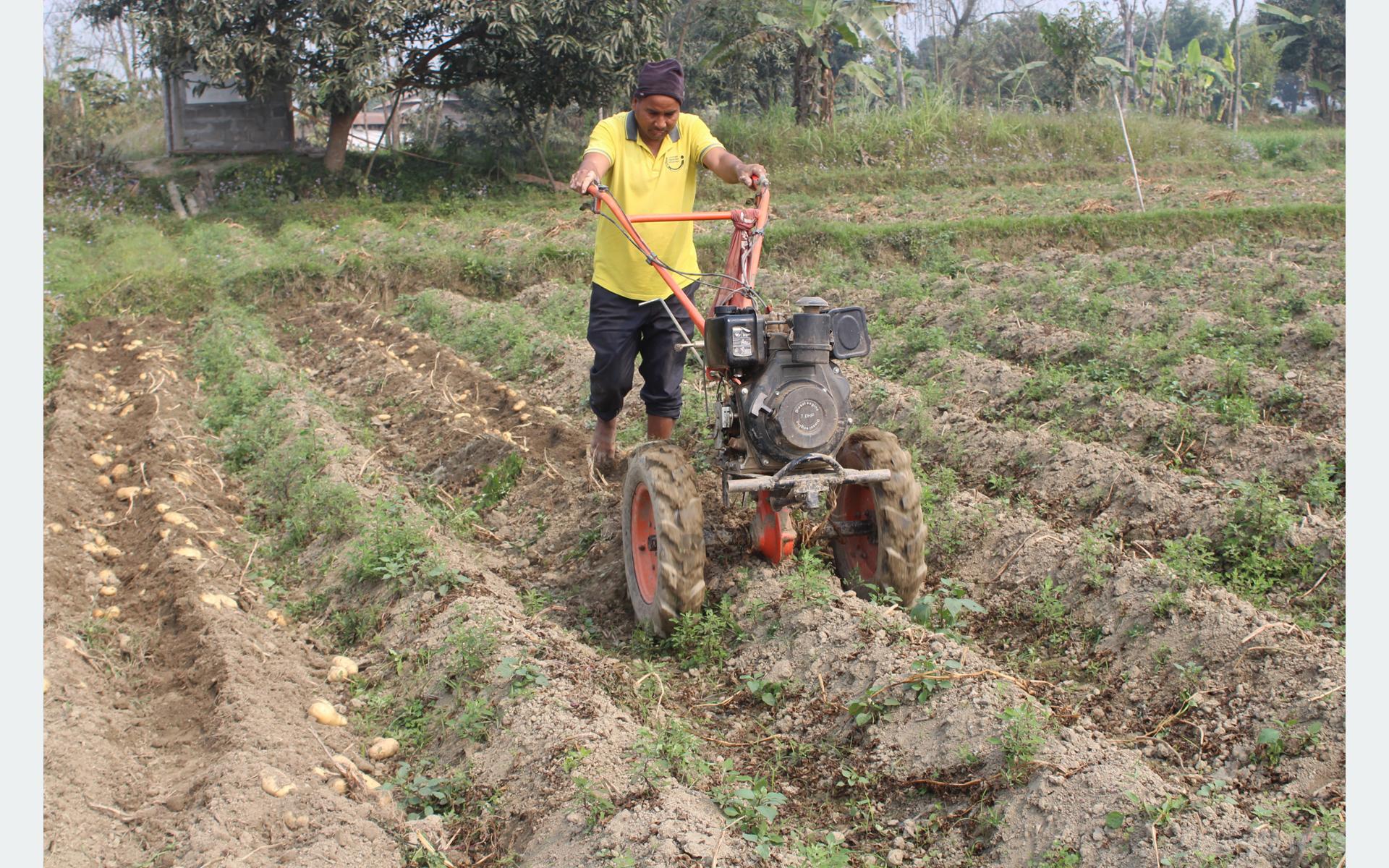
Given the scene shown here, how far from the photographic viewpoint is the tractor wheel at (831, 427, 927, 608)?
4223 millimetres

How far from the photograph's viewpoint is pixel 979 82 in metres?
40.6

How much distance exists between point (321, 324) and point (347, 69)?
19.4 ft

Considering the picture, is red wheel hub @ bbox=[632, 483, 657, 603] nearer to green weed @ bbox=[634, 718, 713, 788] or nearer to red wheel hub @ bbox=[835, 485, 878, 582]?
red wheel hub @ bbox=[835, 485, 878, 582]

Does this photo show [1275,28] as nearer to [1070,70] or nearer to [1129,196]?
[1070,70]

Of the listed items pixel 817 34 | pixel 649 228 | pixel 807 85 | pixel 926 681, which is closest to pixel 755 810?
pixel 926 681

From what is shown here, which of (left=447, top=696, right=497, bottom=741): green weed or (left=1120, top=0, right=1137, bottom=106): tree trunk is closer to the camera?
(left=447, top=696, right=497, bottom=741): green weed

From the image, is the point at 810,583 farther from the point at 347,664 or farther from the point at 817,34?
the point at 817,34

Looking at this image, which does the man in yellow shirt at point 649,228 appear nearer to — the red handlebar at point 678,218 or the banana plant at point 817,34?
the red handlebar at point 678,218

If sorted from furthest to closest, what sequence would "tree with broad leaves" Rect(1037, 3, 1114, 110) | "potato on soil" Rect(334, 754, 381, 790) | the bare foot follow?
"tree with broad leaves" Rect(1037, 3, 1114, 110) < the bare foot < "potato on soil" Rect(334, 754, 381, 790)

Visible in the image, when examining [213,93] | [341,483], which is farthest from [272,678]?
[213,93]

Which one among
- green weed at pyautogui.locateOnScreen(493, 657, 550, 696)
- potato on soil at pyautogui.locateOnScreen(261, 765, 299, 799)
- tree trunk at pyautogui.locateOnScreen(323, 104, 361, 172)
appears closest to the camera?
potato on soil at pyautogui.locateOnScreen(261, 765, 299, 799)

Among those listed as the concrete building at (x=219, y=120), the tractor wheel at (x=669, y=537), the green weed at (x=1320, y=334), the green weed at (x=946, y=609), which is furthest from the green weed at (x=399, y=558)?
the concrete building at (x=219, y=120)

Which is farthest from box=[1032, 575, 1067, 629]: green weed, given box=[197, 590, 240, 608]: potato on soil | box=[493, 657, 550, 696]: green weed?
box=[197, 590, 240, 608]: potato on soil

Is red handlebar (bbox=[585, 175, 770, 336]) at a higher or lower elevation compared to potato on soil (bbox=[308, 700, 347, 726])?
higher
